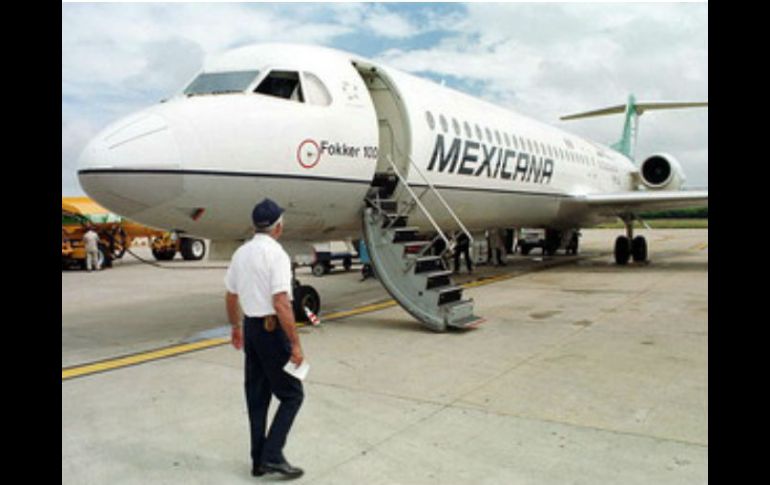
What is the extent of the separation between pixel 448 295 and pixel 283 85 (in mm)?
3385

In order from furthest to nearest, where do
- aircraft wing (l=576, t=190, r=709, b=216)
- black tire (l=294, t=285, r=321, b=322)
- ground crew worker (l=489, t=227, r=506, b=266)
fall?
ground crew worker (l=489, t=227, r=506, b=266), aircraft wing (l=576, t=190, r=709, b=216), black tire (l=294, t=285, r=321, b=322)

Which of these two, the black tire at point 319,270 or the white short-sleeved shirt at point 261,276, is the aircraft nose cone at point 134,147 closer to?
the white short-sleeved shirt at point 261,276

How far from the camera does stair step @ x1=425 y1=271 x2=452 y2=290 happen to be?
8172 mm

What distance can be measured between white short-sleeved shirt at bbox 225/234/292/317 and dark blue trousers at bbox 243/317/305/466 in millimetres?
90

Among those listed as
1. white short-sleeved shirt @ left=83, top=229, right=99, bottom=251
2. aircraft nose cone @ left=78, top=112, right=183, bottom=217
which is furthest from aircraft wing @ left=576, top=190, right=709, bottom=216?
white short-sleeved shirt @ left=83, top=229, right=99, bottom=251

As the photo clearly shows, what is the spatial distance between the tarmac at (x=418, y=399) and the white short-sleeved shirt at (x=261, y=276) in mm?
1020

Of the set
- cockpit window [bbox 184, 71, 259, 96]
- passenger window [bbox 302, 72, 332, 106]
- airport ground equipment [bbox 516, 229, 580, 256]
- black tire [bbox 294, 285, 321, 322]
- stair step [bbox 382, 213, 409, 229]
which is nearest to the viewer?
cockpit window [bbox 184, 71, 259, 96]

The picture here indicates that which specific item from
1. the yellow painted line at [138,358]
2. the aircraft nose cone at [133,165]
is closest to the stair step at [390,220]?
the yellow painted line at [138,358]

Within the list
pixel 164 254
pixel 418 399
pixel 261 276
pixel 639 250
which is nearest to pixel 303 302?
pixel 418 399

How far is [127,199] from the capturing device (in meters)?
6.24

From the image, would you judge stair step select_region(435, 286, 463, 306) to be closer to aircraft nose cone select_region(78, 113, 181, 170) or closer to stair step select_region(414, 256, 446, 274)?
stair step select_region(414, 256, 446, 274)

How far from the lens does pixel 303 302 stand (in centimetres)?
862

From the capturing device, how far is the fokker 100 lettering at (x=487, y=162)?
1002 cm

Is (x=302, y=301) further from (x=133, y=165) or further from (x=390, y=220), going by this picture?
(x=133, y=165)
